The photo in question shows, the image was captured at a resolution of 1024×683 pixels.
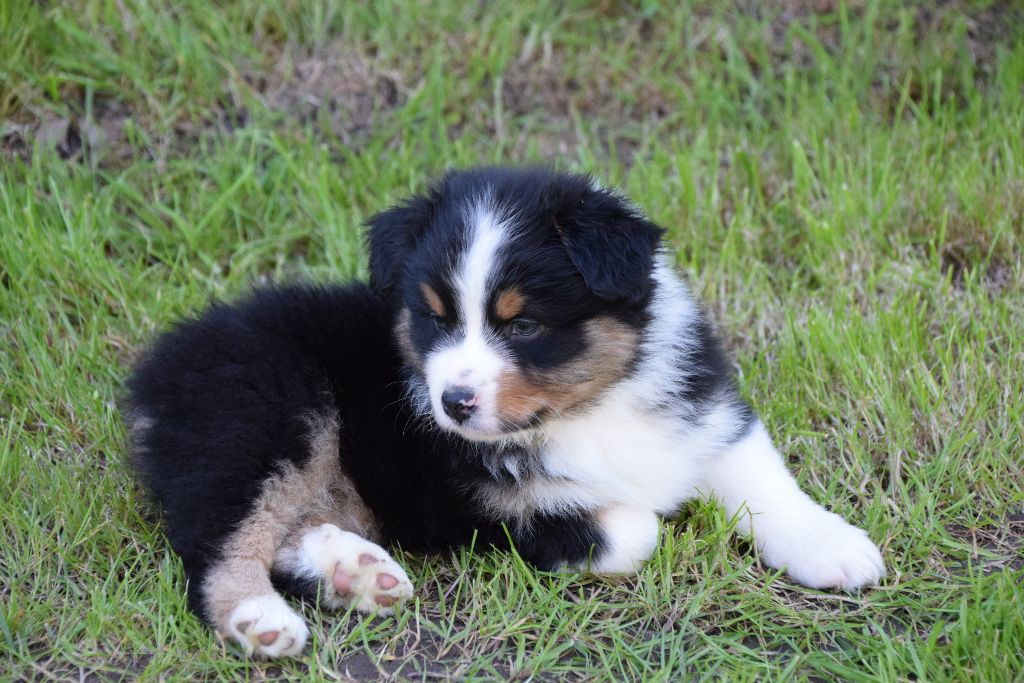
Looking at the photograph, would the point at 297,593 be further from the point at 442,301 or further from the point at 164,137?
the point at 164,137

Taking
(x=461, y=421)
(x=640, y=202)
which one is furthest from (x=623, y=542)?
(x=640, y=202)

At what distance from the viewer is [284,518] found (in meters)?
2.96

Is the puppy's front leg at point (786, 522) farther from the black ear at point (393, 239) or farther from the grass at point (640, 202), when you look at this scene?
the black ear at point (393, 239)

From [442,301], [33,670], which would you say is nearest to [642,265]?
[442,301]

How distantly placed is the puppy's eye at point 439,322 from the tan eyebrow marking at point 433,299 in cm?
2

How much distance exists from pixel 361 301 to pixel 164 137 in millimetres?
1875

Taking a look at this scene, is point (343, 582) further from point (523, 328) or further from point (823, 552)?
point (823, 552)

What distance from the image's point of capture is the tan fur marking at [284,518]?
279 centimetres

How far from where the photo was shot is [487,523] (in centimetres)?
307

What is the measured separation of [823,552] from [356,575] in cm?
126

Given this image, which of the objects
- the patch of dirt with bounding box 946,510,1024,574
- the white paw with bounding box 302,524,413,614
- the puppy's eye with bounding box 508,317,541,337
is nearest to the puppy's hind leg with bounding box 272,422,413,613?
the white paw with bounding box 302,524,413,614

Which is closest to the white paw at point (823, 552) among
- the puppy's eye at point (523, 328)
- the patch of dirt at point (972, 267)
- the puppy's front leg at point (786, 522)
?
the puppy's front leg at point (786, 522)

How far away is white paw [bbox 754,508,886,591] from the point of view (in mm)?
2926

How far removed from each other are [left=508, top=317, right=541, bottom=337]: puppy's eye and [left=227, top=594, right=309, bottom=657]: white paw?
91 cm
